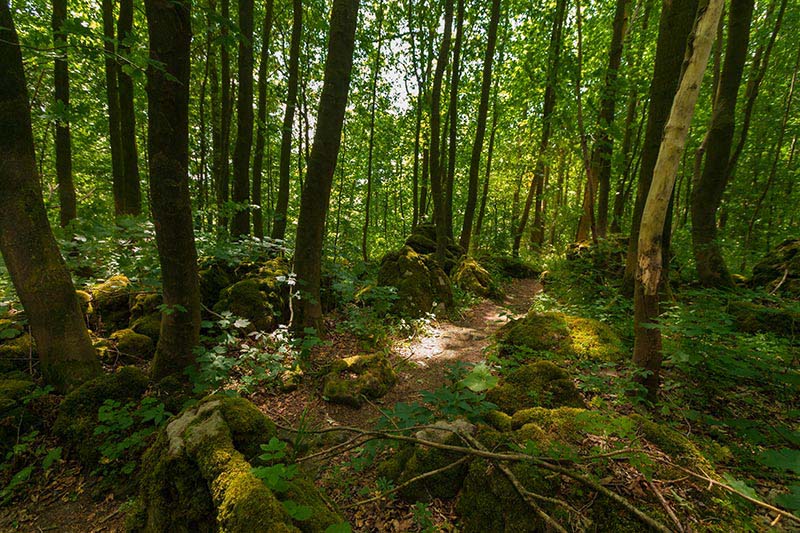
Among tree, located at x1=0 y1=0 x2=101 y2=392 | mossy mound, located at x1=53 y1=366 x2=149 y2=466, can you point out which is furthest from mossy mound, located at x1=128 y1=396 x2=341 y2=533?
tree, located at x1=0 y1=0 x2=101 y2=392

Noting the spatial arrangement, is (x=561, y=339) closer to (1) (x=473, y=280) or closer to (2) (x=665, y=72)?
(2) (x=665, y=72)

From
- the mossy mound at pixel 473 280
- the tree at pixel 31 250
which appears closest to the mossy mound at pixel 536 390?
the tree at pixel 31 250

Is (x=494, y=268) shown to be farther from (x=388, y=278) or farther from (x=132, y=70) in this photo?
(x=132, y=70)

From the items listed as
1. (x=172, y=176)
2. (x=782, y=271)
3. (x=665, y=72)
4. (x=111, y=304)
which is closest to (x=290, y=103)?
(x=172, y=176)

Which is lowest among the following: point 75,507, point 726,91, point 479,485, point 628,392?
point 75,507

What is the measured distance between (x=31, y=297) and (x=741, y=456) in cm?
678

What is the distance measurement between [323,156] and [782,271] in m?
9.00

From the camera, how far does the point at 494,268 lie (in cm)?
1282

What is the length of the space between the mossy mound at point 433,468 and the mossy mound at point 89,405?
286 centimetres

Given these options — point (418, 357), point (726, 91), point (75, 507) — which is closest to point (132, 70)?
point (75, 507)

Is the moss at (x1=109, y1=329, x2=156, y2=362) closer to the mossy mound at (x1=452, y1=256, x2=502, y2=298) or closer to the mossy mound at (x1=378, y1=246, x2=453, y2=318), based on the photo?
the mossy mound at (x1=378, y1=246, x2=453, y2=318)

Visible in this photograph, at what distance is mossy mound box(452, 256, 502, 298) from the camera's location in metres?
9.59

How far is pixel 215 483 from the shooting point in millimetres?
1729

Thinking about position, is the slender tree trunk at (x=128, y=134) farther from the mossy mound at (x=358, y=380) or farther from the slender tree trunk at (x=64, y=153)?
the mossy mound at (x=358, y=380)
